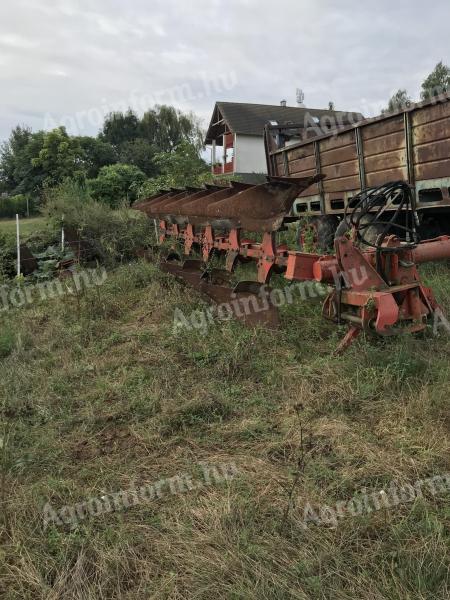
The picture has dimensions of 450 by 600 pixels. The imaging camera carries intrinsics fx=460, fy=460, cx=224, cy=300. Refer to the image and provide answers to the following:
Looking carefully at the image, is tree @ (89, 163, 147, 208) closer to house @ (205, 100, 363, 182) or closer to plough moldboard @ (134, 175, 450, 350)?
house @ (205, 100, 363, 182)

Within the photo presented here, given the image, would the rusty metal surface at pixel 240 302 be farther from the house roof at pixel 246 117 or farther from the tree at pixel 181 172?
the house roof at pixel 246 117

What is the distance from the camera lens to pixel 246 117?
28.8 meters

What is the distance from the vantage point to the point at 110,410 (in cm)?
336

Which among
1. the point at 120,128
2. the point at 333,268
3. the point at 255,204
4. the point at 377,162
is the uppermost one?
the point at 120,128

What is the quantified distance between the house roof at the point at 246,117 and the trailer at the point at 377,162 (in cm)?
2031

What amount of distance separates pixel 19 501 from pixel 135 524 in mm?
636

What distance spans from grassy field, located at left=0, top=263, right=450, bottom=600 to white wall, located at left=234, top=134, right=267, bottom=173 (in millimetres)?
24073

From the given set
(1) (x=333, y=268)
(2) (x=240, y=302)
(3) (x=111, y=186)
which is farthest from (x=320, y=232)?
(3) (x=111, y=186)

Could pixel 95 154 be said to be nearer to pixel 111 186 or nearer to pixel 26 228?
pixel 111 186

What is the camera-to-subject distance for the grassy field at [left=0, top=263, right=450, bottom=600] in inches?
75.2

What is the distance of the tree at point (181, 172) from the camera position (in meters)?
11.0

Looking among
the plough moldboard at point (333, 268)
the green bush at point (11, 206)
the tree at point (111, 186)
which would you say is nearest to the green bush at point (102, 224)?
the plough moldboard at point (333, 268)

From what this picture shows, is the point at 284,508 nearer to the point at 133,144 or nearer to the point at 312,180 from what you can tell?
the point at 312,180

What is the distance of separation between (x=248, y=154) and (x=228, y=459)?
88.1 ft
